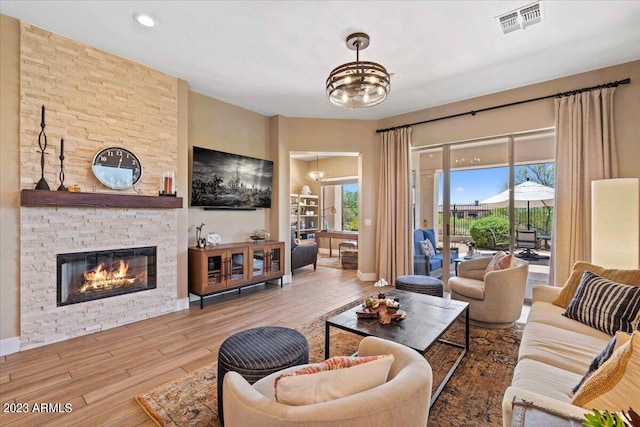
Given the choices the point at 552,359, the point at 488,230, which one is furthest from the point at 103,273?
the point at 488,230

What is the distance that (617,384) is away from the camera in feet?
3.78

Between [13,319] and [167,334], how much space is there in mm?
1381

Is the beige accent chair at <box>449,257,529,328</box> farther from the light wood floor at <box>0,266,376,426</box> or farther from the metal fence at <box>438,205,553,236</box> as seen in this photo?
the light wood floor at <box>0,266,376,426</box>

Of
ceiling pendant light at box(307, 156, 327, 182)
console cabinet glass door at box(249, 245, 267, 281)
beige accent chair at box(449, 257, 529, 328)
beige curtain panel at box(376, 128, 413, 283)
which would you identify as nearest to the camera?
beige accent chair at box(449, 257, 529, 328)

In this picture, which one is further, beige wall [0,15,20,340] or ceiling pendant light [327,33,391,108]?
beige wall [0,15,20,340]

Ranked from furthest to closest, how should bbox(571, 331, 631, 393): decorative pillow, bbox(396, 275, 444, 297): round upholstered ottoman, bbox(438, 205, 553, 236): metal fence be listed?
bbox(438, 205, 553, 236): metal fence
bbox(396, 275, 444, 297): round upholstered ottoman
bbox(571, 331, 631, 393): decorative pillow

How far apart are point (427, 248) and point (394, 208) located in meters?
0.93

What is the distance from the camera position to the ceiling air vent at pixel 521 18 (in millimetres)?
2615

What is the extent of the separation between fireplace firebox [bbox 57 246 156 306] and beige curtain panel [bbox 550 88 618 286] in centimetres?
541

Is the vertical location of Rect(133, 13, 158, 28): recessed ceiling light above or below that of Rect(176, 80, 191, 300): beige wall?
above

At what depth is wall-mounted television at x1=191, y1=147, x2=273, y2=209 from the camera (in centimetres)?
443

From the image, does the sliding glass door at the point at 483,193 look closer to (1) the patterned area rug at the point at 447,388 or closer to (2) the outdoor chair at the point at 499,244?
(2) the outdoor chair at the point at 499,244

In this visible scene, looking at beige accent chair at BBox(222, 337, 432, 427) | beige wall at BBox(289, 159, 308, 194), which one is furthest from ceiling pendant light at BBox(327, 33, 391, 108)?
beige wall at BBox(289, 159, 308, 194)

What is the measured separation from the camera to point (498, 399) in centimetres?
210
